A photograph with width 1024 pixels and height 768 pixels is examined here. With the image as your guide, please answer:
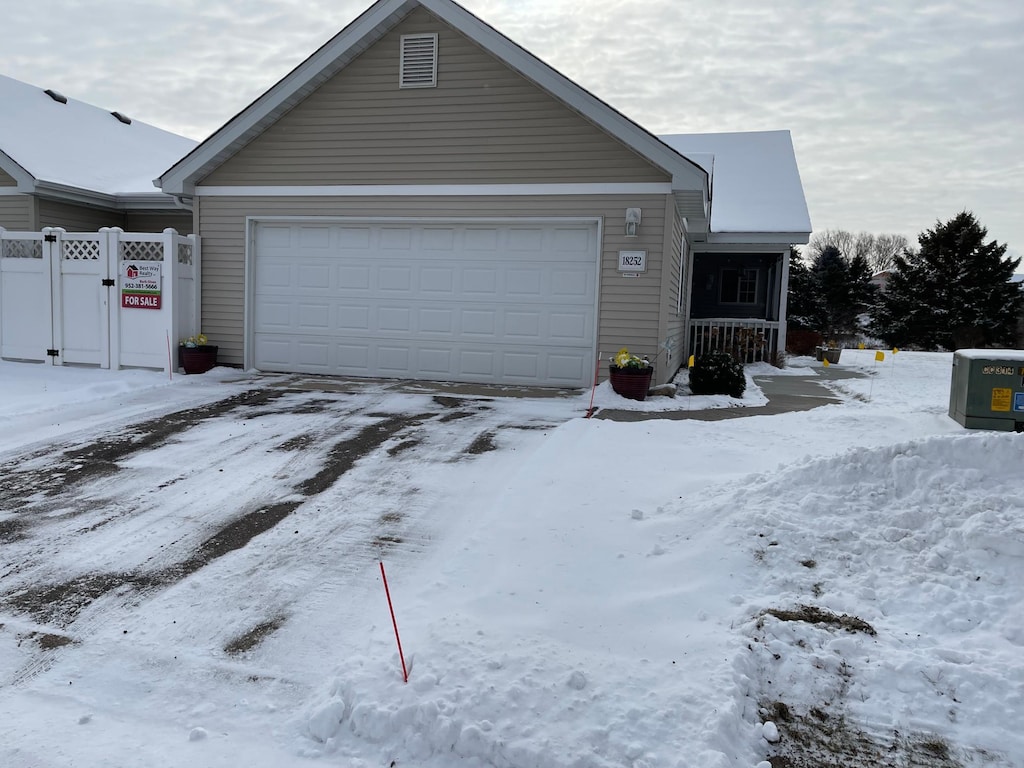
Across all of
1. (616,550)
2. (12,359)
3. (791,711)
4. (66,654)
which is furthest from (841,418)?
(12,359)

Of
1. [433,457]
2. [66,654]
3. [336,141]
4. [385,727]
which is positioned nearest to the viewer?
[385,727]

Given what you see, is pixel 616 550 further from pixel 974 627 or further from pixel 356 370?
pixel 356 370

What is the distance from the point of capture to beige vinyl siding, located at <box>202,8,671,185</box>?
32.5 feet

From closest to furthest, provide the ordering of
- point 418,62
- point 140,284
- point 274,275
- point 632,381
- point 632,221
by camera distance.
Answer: point 632,381 → point 632,221 → point 418,62 → point 140,284 → point 274,275

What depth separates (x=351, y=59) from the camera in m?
10.5

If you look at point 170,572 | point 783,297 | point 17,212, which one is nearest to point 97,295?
point 17,212

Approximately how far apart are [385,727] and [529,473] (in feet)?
10.6

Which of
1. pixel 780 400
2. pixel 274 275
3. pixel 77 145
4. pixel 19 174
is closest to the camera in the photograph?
pixel 780 400

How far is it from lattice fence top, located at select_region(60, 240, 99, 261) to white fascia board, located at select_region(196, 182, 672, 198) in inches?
66.4

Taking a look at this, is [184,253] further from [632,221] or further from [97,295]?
[632,221]

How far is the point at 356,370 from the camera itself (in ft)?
36.6

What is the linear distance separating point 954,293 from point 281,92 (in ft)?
86.8

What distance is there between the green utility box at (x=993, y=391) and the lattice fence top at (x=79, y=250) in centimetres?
1124

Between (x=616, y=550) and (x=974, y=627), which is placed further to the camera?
(x=616, y=550)
